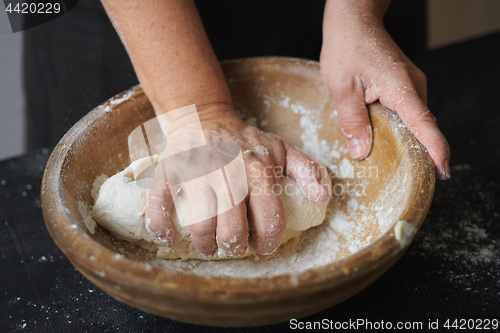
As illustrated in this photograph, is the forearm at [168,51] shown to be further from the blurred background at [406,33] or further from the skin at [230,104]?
the blurred background at [406,33]

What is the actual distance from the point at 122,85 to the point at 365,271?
0.61m

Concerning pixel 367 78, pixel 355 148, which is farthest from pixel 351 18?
pixel 355 148

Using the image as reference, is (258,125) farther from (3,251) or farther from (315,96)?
(3,251)

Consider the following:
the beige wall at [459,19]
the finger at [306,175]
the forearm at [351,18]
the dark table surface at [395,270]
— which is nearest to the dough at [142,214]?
the finger at [306,175]

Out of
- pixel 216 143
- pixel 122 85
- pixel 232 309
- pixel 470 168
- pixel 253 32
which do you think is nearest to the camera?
pixel 232 309

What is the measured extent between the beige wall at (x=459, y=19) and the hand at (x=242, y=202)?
1.34 meters

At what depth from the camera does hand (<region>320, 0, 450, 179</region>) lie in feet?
2.34

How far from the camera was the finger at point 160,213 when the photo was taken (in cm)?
69

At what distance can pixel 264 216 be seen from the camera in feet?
2.26

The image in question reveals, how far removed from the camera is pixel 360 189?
82cm

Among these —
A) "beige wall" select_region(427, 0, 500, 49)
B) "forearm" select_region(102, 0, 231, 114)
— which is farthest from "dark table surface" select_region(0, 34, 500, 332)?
"beige wall" select_region(427, 0, 500, 49)

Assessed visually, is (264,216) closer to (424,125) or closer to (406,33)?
(424,125)

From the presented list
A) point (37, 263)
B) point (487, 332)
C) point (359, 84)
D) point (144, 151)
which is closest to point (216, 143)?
point (144, 151)

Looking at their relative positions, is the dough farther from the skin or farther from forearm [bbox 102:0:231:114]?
forearm [bbox 102:0:231:114]
